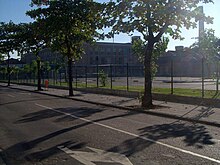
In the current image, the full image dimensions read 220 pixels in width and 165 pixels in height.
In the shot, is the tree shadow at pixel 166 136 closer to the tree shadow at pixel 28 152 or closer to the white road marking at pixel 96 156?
the white road marking at pixel 96 156

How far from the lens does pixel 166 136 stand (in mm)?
10609

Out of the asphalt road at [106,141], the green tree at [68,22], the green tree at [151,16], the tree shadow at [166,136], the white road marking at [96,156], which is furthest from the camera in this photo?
the green tree at [68,22]

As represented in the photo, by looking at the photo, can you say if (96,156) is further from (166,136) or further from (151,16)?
(151,16)

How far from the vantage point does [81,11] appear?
89.1 ft

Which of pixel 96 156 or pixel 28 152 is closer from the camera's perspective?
pixel 96 156

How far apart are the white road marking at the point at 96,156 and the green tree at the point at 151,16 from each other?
33.1ft

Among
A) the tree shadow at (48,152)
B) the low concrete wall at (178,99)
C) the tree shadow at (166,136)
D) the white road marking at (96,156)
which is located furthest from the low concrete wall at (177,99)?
the white road marking at (96,156)

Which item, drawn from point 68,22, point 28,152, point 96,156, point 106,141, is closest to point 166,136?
point 106,141

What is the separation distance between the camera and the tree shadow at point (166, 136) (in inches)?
354

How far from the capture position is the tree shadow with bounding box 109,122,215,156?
898cm

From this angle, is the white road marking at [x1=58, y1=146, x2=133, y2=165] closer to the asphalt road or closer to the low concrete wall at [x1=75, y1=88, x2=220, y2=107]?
the asphalt road

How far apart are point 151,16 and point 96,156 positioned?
36.1 ft

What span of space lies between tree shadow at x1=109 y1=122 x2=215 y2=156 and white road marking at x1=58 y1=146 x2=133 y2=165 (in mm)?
332

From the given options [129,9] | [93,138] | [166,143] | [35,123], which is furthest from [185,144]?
[129,9]
